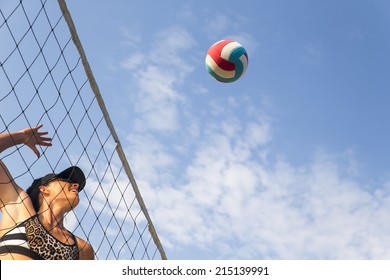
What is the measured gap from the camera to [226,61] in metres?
5.48

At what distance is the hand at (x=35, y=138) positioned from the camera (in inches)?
151

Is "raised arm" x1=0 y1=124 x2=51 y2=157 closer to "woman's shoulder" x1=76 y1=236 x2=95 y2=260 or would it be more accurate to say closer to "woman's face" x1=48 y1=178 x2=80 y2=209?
"woman's face" x1=48 y1=178 x2=80 y2=209

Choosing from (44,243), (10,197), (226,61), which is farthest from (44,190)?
(226,61)

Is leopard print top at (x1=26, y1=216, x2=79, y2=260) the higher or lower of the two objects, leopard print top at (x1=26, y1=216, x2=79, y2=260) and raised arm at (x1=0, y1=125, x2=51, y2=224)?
the lower

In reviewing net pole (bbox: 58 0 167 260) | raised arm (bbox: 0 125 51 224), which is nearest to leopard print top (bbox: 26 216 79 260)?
raised arm (bbox: 0 125 51 224)

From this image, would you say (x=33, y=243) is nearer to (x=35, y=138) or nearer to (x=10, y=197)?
(x=10, y=197)

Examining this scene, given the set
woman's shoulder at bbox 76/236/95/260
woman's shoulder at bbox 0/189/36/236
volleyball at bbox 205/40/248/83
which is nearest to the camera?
→ woman's shoulder at bbox 0/189/36/236

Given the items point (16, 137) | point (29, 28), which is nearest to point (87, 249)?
point (16, 137)

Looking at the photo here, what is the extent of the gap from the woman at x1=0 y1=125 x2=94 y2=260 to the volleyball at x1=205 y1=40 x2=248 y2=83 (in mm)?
2053

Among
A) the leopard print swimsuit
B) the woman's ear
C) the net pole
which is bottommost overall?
the leopard print swimsuit

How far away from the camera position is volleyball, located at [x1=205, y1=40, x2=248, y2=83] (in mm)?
5480
